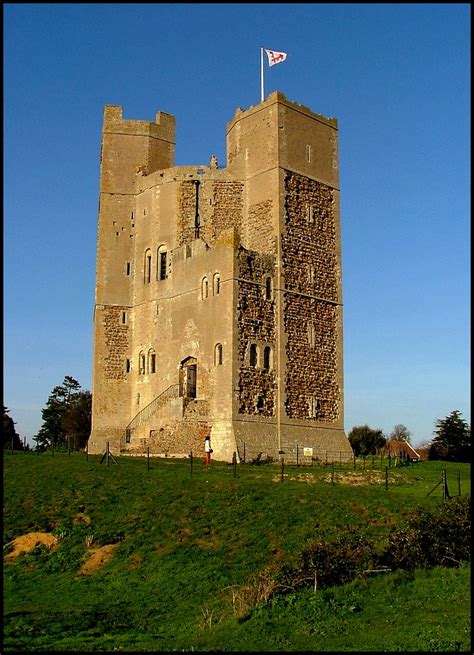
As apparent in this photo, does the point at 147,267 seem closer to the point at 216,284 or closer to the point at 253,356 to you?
the point at 216,284

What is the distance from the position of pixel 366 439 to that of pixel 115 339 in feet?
67.5

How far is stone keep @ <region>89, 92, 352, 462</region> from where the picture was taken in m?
42.8

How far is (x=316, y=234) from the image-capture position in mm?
47344

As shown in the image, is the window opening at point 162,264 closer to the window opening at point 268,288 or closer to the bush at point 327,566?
the window opening at point 268,288

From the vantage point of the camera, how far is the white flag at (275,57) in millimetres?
47531

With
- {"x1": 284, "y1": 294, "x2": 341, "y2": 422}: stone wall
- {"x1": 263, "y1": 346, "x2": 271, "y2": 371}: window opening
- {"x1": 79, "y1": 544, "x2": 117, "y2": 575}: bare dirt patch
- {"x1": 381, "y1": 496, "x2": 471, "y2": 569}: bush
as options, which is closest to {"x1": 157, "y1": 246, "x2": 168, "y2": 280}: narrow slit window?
{"x1": 284, "y1": 294, "x2": 341, "y2": 422}: stone wall

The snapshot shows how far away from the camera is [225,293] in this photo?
43.1m

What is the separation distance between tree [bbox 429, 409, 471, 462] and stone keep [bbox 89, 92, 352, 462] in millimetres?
12979

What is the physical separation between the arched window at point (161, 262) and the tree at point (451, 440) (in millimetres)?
22260

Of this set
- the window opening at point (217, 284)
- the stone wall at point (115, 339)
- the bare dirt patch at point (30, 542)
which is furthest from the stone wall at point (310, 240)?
the bare dirt patch at point (30, 542)

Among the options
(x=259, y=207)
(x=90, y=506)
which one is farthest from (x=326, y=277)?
(x=90, y=506)

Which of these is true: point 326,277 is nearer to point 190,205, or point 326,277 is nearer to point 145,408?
point 190,205

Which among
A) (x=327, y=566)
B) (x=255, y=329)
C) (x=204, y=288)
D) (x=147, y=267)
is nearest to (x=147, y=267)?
(x=147, y=267)

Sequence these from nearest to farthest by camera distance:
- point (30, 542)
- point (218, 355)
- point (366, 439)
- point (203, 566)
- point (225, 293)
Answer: point (203, 566)
point (30, 542)
point (218, 355)
point (225, 293)
point (366, 439)
